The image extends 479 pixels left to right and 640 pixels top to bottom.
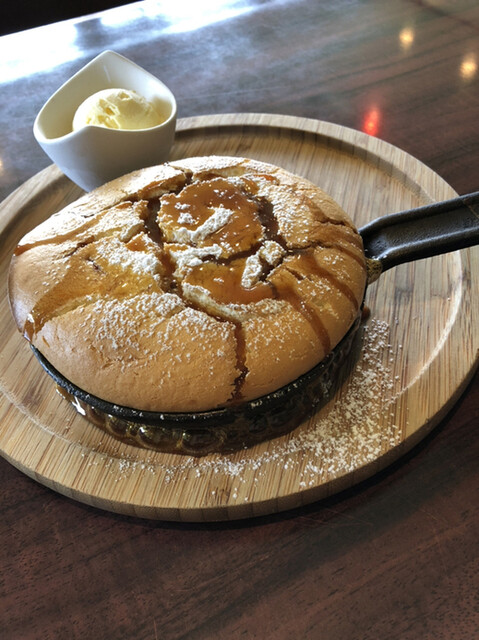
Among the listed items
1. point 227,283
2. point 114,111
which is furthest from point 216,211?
point 114,111

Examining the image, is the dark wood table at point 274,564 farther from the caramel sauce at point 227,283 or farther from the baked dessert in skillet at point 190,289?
the caramel sauce at point 227,283

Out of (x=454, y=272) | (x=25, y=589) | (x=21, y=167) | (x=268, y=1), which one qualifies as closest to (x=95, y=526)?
(x=25, y=589)

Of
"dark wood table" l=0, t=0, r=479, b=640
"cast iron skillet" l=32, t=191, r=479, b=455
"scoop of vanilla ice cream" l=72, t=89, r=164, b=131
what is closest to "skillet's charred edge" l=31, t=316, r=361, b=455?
"cast iron skillet" l=32, t=191, r=479, b=455

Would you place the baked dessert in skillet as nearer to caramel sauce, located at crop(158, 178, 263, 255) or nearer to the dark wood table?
caramel sauce, located at crop(158, 178, 263, 255)

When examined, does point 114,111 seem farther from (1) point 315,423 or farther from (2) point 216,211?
(1) point 315,423

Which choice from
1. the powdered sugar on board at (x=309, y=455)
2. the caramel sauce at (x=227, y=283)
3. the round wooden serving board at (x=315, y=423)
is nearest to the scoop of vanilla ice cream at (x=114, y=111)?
the round wooden serving board at (x=315, y=423)

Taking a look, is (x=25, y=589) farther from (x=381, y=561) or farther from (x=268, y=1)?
(x=268, y=1)
